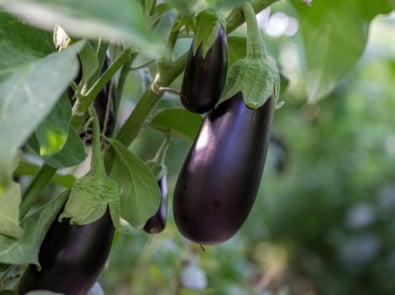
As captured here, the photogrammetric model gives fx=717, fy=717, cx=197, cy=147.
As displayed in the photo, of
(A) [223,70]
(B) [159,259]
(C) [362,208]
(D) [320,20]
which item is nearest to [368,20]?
(D) [320,20]

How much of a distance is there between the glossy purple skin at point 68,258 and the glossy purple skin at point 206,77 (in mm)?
73

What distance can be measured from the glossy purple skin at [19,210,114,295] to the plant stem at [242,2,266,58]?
0.36 ft

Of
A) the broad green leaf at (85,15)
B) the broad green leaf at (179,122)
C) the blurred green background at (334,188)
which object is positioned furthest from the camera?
the blurred green background at (334,188)

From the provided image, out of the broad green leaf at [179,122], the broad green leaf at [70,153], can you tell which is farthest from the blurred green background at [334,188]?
the broad green leaf at [70,153]

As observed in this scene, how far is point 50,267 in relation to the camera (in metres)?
0.34

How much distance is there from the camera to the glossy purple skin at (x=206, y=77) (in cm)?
34

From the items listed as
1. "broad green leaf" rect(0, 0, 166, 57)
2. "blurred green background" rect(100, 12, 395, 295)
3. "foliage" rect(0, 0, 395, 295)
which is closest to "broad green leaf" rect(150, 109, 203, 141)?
"foliage" rect(0, 0, 395, 295)

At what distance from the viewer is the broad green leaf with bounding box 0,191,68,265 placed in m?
0.33

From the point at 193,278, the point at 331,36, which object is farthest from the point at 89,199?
the point at 193,278

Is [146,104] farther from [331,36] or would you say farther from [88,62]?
[331,36]

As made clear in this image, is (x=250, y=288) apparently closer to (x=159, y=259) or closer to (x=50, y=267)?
(x=159, y=259)

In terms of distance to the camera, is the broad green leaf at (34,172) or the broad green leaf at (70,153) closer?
the broad green leaf at (70,153)

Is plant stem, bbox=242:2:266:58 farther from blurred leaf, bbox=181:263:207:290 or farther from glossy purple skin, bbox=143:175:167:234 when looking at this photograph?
blurred leaf, bbox=181:263:207:290

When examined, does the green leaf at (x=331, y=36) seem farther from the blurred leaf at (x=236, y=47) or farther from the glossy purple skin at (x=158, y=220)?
the glossy purple skin at (x=158, y=220)
